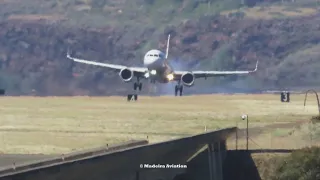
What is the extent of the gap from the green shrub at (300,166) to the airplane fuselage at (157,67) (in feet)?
182

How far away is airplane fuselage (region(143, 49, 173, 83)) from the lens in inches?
3688

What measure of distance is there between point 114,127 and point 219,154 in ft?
46.4

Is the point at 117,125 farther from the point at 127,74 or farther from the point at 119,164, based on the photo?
the point at 127,74

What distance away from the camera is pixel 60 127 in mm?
53344

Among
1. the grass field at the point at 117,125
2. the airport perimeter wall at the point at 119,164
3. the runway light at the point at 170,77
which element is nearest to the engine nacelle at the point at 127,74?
the runway light at the point at 170,77

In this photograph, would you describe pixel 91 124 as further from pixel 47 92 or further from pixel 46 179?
pixel 47 92

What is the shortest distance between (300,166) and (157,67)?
58.0 m

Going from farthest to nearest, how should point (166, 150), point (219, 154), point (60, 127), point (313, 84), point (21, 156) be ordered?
1. point (313, 84)
2. point (60, 127)
3. point (219, 154)
4. point (21, 156)
5. point (166, 150)

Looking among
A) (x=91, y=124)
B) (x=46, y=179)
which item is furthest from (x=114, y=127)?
(x=46, y=179)

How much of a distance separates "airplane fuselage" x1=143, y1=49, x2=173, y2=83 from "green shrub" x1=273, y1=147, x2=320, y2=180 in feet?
182

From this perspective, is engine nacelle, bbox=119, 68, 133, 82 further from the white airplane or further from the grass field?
the grass field

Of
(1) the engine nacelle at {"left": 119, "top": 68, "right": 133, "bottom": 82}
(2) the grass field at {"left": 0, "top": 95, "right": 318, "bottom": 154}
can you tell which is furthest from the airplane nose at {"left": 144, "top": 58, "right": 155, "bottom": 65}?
(2) the grass field at {"left": 0, "top": 95, "right": 318, "bottom": 154}

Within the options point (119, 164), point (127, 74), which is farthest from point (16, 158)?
point (127, 74)

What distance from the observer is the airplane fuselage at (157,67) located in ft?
307
